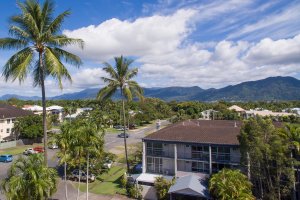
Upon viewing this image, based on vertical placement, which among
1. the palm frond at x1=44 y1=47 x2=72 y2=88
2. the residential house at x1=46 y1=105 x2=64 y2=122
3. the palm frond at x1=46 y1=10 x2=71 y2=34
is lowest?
the residential house at x1=46 y1=105 x2=64 y2=122

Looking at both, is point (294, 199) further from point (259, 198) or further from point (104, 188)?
point (104, 188)

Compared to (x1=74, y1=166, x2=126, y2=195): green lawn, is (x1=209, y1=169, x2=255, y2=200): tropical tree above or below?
above

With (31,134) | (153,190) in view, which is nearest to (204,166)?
(153,190)

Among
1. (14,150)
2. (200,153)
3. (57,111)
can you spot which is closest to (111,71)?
(200,153)

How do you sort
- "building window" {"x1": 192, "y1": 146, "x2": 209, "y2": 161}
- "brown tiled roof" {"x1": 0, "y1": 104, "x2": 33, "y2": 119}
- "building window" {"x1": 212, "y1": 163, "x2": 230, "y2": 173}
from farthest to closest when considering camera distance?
"brown tiled roof" {"x1": 0, "y1": 104, "x2": 33, "y2": 119} < "building window" {"x1": 192, "y1": 146, "x2": 209, "y2": 161} < "building window" {"x1": 212, "y1": 163, "x2": 230, "y2": 173}

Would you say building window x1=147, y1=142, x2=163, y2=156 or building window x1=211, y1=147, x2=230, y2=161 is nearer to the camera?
building window x1=211, y1=147, x2=230, y2=161

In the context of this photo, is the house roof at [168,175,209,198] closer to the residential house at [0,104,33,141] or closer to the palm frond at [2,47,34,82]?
the palm frond at [2,47,34,82]

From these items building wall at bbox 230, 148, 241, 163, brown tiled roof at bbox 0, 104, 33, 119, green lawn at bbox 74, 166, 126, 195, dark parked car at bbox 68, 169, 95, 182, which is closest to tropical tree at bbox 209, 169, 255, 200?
building wall at bbox 230, 148, 241, 163
